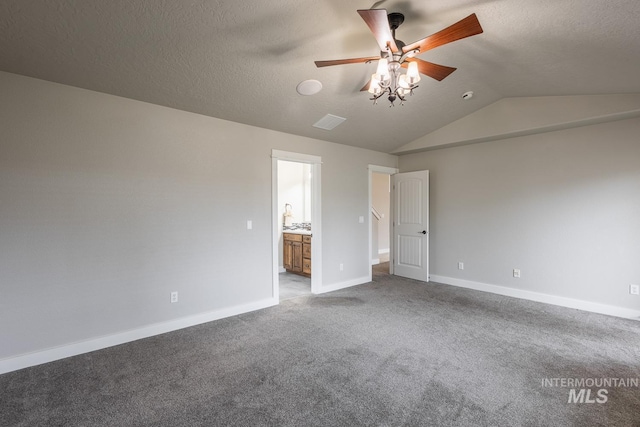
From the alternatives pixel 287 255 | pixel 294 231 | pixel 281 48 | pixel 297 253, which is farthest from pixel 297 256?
pixel 281 48

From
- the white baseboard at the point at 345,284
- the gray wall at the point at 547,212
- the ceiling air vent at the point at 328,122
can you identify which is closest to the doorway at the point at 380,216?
the white baseboard at the point at 345,284

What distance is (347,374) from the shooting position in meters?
2.41

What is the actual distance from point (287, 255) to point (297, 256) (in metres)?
0.35

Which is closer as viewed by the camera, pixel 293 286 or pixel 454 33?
pixel 454 33

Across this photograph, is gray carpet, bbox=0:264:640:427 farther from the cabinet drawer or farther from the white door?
the cabinet drawer

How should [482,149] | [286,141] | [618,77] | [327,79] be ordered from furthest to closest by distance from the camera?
[482,149] < [286,141] < [327,79] < [618,77]

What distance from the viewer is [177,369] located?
251 centimetres

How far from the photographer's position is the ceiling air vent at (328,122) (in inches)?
158

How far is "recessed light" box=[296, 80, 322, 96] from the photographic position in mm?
3184

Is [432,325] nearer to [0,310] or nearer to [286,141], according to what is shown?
[286,141]

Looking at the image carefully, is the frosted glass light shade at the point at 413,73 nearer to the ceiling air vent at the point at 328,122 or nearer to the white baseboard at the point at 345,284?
the ceiling air vent at the point at 328,122

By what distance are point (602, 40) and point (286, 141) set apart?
3.42 metres

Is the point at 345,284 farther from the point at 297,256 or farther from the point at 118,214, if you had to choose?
the point at 118,214

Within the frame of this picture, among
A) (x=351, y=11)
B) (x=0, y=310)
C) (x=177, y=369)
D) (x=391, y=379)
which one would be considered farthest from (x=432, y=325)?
(x=0, y=310)
